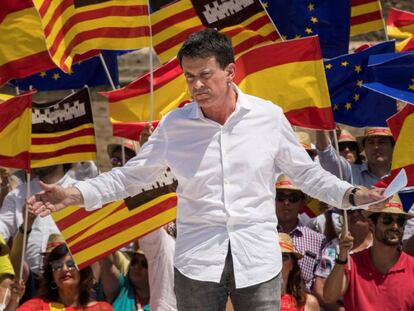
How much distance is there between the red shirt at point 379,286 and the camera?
25.7 feet

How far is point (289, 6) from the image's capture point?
370 inches

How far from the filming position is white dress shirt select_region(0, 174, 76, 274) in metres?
8.81

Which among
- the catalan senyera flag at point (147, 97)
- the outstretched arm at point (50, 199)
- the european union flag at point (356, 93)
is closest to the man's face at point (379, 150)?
the european union flag at point (356, 93)

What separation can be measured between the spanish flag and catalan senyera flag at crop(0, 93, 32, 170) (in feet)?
8.13

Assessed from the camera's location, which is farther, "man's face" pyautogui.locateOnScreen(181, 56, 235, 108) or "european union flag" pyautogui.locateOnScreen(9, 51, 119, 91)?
"european union flag" pyautogui.locateOnScreen(9, 51, 119, 91)

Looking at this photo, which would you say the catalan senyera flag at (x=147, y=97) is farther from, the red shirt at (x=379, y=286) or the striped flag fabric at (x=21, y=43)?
the red shirt at (x=379, y=286)

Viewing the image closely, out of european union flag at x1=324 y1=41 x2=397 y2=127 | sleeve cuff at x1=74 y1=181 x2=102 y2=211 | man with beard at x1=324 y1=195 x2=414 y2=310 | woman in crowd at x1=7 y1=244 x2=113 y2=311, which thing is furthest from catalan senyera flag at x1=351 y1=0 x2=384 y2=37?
sleeve cuff at x1=74 y1=181 x2=102 y2=211

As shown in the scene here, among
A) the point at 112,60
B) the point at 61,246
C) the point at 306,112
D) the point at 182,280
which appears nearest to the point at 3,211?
the point at 61,246

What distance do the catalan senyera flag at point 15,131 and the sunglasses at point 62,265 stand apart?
74 cm

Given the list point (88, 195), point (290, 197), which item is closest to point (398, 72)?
point (290, 197)

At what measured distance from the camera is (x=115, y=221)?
27.3 ft

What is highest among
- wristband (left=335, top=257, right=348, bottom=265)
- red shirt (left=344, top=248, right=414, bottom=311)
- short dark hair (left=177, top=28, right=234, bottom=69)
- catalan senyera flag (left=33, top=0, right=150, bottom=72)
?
short dark hair (left=177, top=28, right=234, bottom=69)

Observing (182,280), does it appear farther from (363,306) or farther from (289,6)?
(289,6)

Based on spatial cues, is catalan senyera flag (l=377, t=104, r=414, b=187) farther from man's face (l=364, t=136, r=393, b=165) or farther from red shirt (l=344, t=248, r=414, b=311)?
man's face (l=364, t=136, r=393, b=165)
